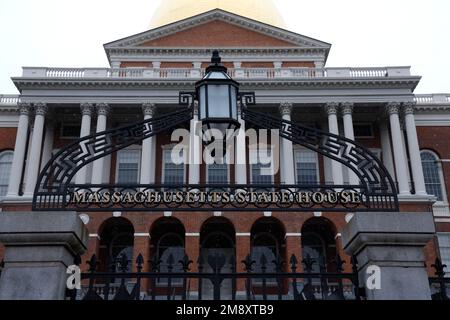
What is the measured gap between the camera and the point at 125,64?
4359 centimetres

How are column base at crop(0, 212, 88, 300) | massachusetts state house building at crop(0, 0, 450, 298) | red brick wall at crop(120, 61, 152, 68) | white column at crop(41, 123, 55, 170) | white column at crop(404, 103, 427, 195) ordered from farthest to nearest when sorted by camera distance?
red brick wall at crop(120, 61, 152, 68) < white column at crop(41, 123, 55, 170) < white column at crop(404, 103, 427, 195) < massachusetts state house building at crop(0, 0, 450, 298) < column base at crop(0, 212, 88, 300)

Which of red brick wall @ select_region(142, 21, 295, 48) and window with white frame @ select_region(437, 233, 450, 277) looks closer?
window with white frame @ select_region(437, 233, 450, 277)

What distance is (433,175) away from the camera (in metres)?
40.2

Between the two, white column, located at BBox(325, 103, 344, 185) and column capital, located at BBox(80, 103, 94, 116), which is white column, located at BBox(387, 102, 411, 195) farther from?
column capital, located at BBox(80, 103, 94, 116)

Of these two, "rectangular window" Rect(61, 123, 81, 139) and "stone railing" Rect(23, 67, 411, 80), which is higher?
"stone railing" Rect(23, 67, 411, 80)

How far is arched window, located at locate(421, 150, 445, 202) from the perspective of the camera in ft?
131

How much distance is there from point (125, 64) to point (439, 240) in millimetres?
25820

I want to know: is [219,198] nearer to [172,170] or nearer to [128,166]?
[172,170]

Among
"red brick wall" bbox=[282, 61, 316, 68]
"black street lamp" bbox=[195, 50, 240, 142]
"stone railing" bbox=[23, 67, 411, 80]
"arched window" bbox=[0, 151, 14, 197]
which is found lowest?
"black street lamp" bbox=[195, 50, 240, 142]

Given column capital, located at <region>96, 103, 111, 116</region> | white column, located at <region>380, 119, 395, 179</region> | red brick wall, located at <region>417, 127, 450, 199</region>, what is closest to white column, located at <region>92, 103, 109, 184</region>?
column capital, located at <region>96, 103, 111, 116</region>

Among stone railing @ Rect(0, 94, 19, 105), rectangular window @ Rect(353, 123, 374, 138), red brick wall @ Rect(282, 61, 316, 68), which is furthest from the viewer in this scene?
red brick wall @ Rect(282, 61, 316, 68)

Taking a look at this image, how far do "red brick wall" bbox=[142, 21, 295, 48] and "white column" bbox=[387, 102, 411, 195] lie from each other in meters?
10.7

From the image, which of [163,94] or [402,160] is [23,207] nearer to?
[163,94]

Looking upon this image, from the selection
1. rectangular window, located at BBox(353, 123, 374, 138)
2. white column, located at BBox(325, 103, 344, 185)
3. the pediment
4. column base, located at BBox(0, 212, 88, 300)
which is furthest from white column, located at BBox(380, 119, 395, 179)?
column base, located at BBox(0, 212, 88, 300)
